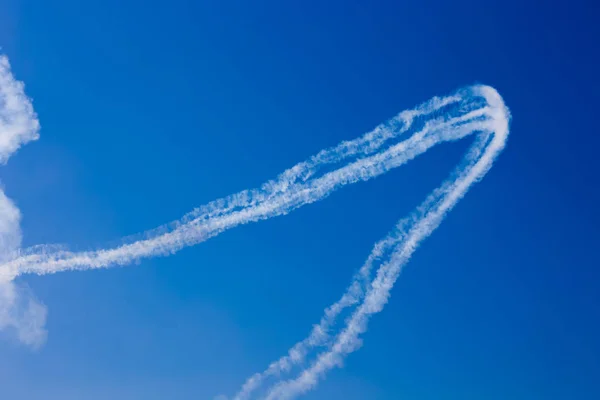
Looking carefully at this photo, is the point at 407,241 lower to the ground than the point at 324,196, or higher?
lower

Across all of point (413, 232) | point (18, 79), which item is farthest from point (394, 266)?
point (18, 79)

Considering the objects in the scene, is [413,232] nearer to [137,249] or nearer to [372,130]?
[372,130]

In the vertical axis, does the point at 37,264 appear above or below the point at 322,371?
above

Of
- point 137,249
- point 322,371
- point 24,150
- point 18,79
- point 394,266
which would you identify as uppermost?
point 18,79

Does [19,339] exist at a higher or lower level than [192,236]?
lower

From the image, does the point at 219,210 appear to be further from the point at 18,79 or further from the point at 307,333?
the point at 18,79

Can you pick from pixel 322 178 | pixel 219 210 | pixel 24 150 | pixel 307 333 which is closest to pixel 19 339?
pixel 24 150
